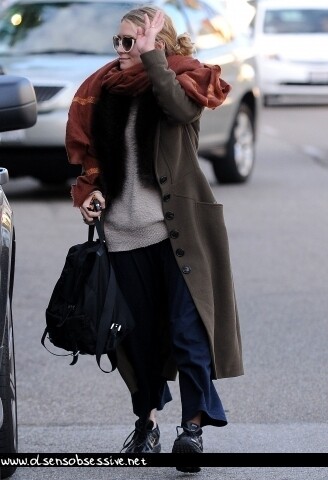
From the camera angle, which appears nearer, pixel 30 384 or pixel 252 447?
pixel 252 447

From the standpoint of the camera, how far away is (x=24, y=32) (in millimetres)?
13156

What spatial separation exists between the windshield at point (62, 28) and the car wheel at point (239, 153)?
1.79 metres

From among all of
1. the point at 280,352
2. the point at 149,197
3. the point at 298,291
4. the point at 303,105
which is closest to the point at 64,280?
the point at 149,197

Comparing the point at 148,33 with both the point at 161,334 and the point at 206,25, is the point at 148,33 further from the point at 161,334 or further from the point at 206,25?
the point at 206,25

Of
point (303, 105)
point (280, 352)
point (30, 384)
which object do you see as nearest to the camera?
point (30, 384)

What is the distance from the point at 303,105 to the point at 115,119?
21952mm

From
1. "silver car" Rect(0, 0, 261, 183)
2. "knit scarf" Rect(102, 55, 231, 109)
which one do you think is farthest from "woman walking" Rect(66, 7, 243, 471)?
"silver car" Rect(0, 0, 261, 183)

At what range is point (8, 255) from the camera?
14.9 feet

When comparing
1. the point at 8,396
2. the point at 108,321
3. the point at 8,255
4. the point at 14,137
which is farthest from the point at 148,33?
the point at 14,137

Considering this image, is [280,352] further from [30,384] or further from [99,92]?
[99,92]

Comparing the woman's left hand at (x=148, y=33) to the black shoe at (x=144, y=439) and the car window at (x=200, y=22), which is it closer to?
the black shoe at (x=144, y=439)

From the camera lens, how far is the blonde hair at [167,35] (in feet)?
15.1

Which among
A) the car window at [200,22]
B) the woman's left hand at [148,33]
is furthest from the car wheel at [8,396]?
the car window at [200,22]

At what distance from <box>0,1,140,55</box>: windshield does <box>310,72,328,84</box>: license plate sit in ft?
41.0
